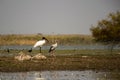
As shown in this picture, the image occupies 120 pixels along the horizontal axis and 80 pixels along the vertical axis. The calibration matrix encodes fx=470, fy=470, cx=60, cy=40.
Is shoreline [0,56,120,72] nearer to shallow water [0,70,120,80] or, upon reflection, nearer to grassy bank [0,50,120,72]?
grassy bank [0,50,120,72]

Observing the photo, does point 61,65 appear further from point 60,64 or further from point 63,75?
point 63,75

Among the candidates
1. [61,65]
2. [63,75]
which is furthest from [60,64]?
[63,75]

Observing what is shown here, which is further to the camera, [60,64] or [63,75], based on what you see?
[60,64]

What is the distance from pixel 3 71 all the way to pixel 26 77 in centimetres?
375

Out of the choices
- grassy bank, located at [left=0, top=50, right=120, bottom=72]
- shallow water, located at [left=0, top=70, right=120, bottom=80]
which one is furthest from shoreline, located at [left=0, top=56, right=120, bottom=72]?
shallow water, located at [left=0, top=70, right=120, bottom=80]

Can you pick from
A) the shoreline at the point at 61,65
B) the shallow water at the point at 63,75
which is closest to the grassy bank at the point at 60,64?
the shoreline at the point at 61,65

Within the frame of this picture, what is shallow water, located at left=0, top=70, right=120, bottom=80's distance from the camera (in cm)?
2442

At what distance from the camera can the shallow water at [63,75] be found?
80.1 feet

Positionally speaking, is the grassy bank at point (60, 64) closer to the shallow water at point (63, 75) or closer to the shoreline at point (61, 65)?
the shoreline at point (61, 65)

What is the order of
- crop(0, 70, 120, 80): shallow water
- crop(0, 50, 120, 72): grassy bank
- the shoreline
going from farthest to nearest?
1. crop(0, 50, 120, 72): grassy bank
2. the shoreline
3. crop(0, 70, 120, 80): shallow water

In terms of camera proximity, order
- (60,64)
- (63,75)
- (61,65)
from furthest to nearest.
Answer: (60,64), (61,65), (63,75)

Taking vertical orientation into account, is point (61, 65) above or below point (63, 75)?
Answer: above

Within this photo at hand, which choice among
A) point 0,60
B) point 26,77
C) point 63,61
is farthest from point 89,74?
point 0,60

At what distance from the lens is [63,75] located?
84.4 ft
